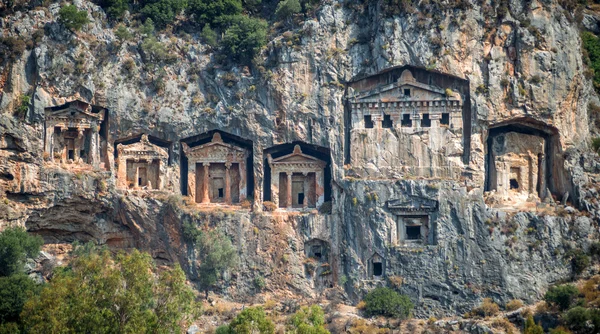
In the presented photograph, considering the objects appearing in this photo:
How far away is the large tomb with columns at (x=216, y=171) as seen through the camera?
64.0m

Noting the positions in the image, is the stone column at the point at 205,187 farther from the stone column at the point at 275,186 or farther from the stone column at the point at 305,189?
the stone column at the point at 305,189

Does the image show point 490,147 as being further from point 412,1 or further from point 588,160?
point 412,1

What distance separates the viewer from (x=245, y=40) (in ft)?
208

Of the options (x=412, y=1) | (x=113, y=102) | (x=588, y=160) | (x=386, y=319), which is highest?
(x=412, y=1)

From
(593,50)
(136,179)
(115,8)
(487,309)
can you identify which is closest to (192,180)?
(136,179)

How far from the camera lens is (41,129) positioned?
61.5 meters

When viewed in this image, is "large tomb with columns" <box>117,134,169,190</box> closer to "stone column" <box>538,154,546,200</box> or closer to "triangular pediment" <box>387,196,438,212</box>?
"triangular pediment" <box>387,196,438,212</box>

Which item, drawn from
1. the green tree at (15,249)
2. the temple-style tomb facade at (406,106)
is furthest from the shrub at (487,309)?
the green tree at (15,249)

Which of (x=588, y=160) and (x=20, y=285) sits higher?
(x=588, y=160)

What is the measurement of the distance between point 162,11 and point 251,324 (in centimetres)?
2338

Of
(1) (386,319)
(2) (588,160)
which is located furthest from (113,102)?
(2) (588,160)

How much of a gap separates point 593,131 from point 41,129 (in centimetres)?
3241

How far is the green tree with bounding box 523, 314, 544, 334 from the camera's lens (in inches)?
2023

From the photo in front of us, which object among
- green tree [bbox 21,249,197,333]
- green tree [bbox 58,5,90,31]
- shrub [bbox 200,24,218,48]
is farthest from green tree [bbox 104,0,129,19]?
green tree [bbox 21,249,197,333]
